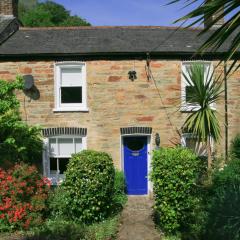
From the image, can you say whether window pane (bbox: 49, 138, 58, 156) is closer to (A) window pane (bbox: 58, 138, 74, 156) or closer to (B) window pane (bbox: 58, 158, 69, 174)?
(A) window pane (bbox: 58, 138, 74, 156)

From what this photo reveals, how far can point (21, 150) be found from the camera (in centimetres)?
1290

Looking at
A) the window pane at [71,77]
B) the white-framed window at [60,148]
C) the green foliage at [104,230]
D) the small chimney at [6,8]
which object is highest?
the small chimney at [6,8]

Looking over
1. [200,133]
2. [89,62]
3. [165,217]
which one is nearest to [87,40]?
[89,62]

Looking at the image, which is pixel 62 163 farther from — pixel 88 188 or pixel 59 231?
pixel 59 231

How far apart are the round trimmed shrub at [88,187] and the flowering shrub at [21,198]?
82 cm

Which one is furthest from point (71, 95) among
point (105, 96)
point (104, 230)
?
point (104, 230)

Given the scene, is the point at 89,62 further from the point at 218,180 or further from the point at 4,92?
the point at 218,180

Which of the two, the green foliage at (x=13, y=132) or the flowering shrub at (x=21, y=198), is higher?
the green foliage at (x=13, y=132)

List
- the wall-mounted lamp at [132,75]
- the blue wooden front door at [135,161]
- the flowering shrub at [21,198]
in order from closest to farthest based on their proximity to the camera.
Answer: the flowering shrub at [21,198] → the wall-mounted lamp at [132,75] → the blue wooden front door at [135,161]

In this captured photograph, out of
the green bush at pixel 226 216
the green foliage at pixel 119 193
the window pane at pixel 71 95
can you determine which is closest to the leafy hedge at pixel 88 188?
the green foliage at pixel 119 193

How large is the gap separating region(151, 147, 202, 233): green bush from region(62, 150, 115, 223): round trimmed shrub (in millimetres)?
1386

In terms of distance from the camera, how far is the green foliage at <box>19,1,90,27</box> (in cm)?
4447

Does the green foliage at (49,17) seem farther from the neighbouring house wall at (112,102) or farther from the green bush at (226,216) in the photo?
the green bush at (226,216)

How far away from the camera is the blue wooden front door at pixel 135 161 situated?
14859 millimetres
